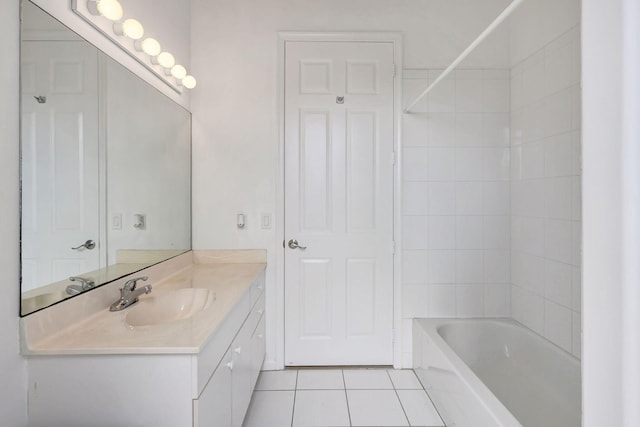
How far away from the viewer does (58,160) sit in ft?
3.95

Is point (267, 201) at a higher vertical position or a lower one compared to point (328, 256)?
higher

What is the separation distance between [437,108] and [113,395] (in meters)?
2.39

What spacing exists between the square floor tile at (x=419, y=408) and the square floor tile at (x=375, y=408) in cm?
4

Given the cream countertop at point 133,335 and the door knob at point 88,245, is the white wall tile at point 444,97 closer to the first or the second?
the cream countertop at point 133,335

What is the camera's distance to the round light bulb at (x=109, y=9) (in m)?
1.40

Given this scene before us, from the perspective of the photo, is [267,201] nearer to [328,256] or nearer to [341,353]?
[328,256]

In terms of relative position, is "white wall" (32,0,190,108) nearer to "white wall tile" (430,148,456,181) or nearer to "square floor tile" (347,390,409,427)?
"white wall tile" (430,148,456,181)

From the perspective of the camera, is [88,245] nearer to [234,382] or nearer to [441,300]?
[234,382]

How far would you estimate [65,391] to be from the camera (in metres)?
1.04

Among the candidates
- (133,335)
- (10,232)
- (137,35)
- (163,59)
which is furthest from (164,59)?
(133,335)

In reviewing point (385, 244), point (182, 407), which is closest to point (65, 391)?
point (182, 407)

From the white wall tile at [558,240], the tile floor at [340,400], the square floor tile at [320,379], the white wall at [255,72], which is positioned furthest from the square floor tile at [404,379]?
the white wall tile at [558,240]

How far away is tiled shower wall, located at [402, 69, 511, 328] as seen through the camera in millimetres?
2428

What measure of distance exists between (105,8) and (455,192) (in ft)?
7.28
